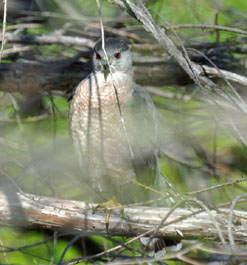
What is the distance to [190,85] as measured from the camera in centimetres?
408

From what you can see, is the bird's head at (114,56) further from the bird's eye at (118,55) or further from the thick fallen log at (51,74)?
the thick fallen log at (51,74)

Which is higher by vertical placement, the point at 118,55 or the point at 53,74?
the point at 118,55

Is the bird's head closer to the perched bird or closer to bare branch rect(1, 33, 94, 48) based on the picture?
the perched bird

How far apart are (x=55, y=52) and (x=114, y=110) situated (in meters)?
1.17

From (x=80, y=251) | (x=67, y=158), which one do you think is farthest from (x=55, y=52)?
(x=80, y=251)

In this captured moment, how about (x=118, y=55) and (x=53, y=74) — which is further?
(x=53, y=74)

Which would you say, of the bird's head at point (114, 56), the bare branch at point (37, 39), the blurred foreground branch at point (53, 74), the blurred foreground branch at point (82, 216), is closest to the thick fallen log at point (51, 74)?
the blurred foreground branch at point (53, 74)

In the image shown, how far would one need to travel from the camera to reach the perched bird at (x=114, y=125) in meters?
3.30

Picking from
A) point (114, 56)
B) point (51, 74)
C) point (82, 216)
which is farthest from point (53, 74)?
point (82, 216)

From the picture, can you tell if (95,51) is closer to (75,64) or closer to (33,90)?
(75,64)

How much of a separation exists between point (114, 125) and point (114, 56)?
613 mm

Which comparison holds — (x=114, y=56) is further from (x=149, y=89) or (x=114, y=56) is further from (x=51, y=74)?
(x=149, y=89)

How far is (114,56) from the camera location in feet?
11.5

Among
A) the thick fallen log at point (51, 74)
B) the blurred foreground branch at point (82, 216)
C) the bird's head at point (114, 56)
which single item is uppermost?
the bird's head at point (114, 56)
